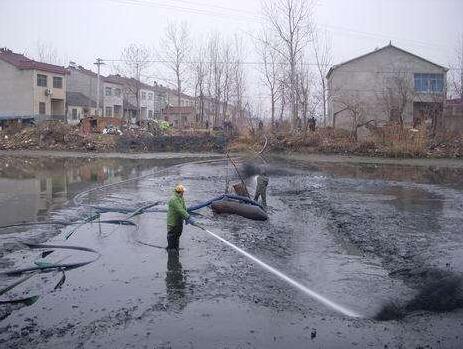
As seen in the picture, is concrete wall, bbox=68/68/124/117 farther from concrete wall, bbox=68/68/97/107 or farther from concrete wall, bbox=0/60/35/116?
concrete wall, bbox=0/60/35/116

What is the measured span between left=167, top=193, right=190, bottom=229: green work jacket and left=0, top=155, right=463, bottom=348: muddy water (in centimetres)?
74

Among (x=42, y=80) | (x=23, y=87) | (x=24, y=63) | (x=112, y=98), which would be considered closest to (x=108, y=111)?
(x=112, y=98)

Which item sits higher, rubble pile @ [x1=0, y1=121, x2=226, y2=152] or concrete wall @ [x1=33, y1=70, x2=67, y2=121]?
concrete wall @ [x1=33, y1=70, x2=67, y2=121]

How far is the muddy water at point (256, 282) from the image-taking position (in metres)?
6.46

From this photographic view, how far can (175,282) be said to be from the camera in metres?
8.55

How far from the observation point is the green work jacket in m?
9.74

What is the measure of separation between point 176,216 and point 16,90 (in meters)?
46.7

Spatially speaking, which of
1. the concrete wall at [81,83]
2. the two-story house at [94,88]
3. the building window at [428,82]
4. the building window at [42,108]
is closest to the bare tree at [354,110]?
the building window at [428,82]

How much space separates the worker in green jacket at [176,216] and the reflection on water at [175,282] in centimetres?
36

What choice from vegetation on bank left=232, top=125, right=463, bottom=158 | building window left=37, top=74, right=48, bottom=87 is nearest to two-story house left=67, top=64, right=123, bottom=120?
building window left=37, top=74, right=48, bottom=87

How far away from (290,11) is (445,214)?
3172 cm

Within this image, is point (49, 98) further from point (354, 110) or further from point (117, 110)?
point (354, 110)

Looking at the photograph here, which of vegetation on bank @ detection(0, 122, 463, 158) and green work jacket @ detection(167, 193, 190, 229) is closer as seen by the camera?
green work jacket @ detection(167, 193, 190, 229)

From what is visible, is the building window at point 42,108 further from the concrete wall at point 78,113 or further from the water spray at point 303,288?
the water spray at point 303,288
